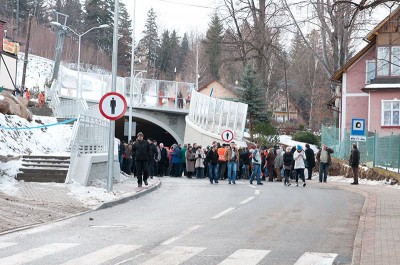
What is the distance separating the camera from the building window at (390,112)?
1823 inches

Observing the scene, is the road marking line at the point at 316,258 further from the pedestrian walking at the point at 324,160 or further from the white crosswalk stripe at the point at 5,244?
the pedestrian walking at the point at 324,160

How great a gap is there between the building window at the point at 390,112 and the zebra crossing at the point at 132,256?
123 feet

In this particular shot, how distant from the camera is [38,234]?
12445mm

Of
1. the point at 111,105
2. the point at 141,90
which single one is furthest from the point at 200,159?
the point at 141,90

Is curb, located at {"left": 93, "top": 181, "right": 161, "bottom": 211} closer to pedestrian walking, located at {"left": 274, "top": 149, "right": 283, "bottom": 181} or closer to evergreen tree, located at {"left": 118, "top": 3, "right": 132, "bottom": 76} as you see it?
pedestrian walking, located at {"left": 274, "top": 149, "right": 283, "bottom": 181}

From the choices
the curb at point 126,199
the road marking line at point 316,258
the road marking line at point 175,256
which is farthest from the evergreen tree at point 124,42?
the road marking line at point 316,258

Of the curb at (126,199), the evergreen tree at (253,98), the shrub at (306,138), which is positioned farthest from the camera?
the shrub at (306,138)

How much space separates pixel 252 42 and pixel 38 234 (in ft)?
142

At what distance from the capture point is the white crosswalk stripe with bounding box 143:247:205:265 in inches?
377

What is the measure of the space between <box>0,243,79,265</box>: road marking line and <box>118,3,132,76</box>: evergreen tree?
341 feet

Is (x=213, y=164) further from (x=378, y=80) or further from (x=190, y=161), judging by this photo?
(x=378, y=80)

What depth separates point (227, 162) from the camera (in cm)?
3017

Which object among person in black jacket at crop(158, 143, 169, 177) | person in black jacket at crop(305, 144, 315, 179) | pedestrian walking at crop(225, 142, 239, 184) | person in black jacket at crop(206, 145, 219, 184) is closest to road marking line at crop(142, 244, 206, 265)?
pedestrian walking at crop(225, 142, 239, 184)

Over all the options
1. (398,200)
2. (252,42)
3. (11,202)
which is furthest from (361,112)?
(11,202)
